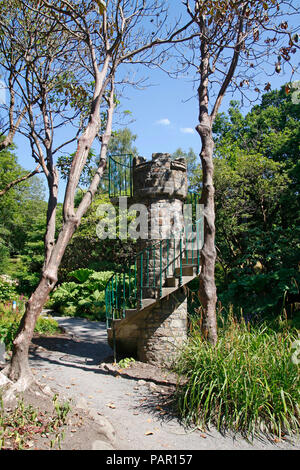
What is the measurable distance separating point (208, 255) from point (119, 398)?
2563 millimetres

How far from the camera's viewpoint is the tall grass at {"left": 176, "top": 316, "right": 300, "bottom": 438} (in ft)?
14.0

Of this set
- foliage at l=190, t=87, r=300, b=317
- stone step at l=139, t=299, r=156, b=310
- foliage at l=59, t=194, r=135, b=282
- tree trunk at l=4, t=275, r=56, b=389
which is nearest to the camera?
tree trunk at l=4, t=275, r=56, b=389

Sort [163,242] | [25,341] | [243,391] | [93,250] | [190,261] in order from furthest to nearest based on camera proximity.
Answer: [93,250] < [190,261] < [163,242] < [25,341] < [243,391]

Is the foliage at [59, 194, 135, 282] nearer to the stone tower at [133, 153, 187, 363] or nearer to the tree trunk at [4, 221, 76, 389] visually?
the stone tower at [133, 153, 187, 363]

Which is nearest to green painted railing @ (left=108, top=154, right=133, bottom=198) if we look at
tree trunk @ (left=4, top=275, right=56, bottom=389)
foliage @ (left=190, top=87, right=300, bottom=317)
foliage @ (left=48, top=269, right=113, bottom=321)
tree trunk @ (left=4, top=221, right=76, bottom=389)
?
tree trunk @ (left=4, top=221, right=76, bottom=389)

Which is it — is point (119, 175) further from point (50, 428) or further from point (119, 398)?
point (50, 428)

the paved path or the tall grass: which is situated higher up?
the tall grass

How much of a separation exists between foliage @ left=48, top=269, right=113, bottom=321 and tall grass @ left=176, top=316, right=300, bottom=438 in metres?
9.20

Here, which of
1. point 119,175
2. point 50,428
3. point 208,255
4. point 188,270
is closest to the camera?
point 50,428

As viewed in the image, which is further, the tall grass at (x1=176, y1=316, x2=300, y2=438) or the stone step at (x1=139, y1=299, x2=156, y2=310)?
the stone step at (x1=139, y1=299, x2=156, y2=310)

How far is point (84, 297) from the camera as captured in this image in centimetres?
1489

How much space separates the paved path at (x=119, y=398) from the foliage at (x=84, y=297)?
4289mm

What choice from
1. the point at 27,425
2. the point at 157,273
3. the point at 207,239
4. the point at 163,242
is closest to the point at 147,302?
the point at 157,273

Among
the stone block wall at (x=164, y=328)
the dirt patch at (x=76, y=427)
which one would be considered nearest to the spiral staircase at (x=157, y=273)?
the stone block wall at (x=164, y=328)
